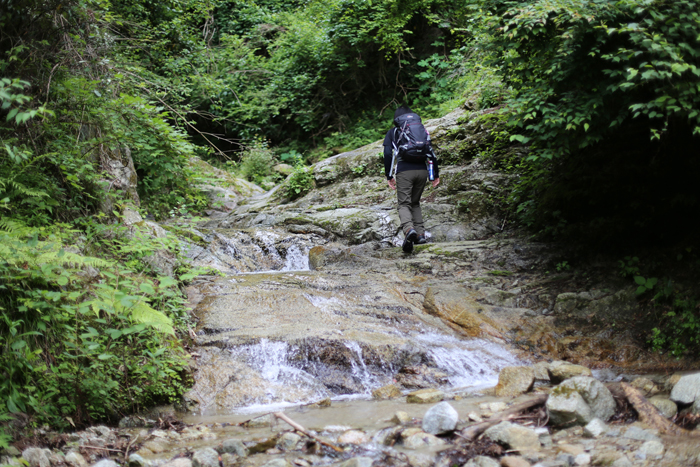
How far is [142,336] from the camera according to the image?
13.6ft

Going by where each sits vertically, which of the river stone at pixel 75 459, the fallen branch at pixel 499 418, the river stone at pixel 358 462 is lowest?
the river stone at pixel 75 459

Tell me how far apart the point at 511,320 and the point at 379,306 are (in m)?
1.75

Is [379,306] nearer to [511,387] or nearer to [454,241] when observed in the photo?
[511,387]

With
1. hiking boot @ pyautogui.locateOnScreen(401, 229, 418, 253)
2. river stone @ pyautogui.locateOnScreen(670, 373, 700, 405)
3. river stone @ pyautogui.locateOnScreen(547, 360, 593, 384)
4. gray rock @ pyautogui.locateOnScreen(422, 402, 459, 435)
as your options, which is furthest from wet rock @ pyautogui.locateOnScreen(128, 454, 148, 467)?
hiking boot @ pyautogui.locateOnScreen(401, 229, 418, 253)

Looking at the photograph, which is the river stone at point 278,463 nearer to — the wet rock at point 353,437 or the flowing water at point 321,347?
the wet rock at point 353,437

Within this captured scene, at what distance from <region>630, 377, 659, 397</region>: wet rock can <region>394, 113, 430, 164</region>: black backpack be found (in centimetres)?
514

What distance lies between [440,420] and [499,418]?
48cm

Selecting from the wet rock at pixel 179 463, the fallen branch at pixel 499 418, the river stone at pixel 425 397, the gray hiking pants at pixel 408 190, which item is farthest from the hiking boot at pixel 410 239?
the wet rock at pixel 179 463

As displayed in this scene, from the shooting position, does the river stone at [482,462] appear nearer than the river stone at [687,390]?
Yes

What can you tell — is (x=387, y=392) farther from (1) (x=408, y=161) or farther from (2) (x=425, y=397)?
(1) (x=408, y=161)

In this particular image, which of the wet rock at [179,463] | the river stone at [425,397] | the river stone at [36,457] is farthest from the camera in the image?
the river stone at [425,397]

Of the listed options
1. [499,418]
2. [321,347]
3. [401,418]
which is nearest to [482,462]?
[499,418]

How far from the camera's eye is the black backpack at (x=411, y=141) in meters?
8.18

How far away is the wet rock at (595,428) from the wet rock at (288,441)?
6.41 feet
